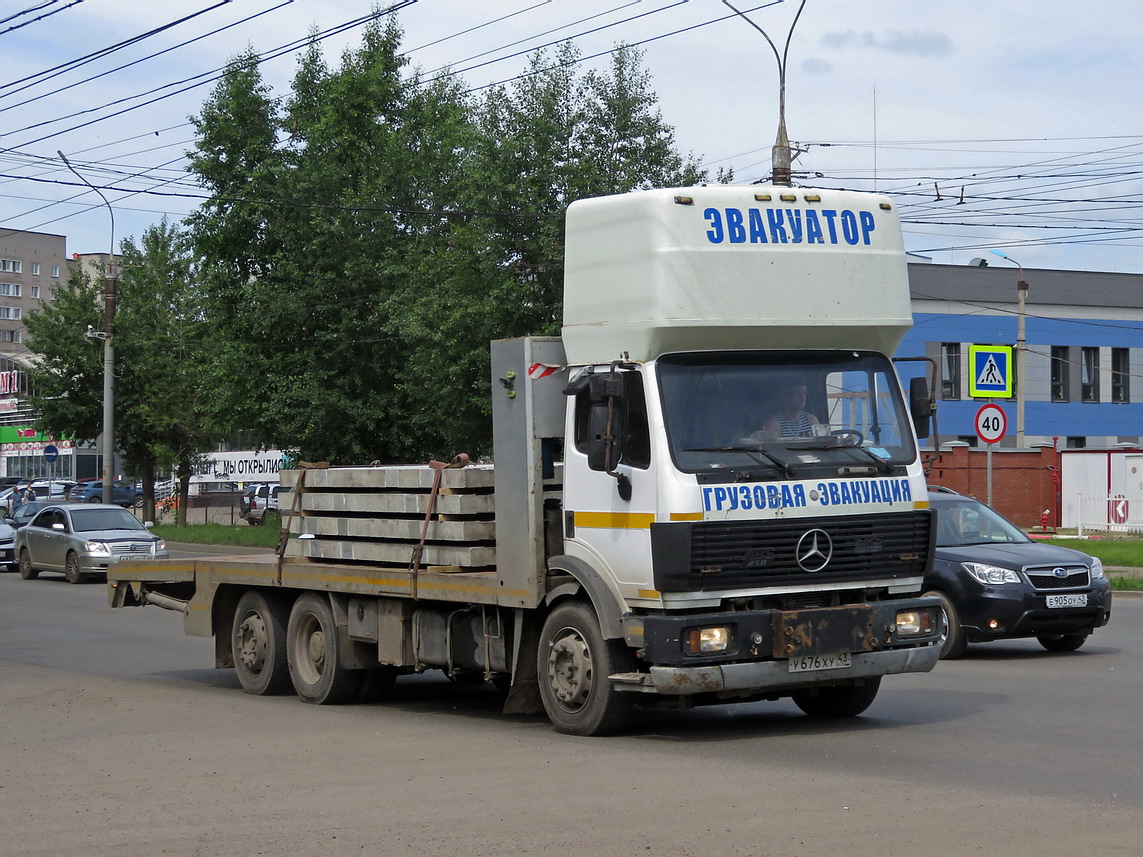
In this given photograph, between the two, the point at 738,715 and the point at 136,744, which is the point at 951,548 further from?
the point at 136,744

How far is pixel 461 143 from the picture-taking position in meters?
37.6

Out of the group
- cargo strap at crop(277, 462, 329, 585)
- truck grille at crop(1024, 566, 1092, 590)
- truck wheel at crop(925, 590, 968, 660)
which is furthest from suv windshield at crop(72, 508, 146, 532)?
truck grille at crop(1024, 566, 1092, 590)

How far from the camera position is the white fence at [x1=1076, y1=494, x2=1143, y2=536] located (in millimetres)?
37000

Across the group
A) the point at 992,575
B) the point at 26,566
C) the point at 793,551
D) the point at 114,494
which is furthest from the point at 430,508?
the point at 114,494

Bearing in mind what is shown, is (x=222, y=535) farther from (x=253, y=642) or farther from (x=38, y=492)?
(x=38, y=492)

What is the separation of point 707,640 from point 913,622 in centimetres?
160

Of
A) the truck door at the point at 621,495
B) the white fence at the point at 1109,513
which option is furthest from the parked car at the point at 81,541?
the white fence at the point at 1109,513

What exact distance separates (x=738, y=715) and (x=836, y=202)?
149 inches

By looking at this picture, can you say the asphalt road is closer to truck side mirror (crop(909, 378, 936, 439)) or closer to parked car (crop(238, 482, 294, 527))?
truck side mirror (crop(909, 378, 936, 439))

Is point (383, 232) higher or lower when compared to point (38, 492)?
higher

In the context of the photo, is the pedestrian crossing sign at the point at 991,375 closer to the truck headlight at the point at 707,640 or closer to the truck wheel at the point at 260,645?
the truck wheel at the point at 260,645

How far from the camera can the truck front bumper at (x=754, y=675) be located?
28.8ft

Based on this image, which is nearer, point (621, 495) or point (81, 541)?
point (621, 495)

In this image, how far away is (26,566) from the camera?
1198 inches
